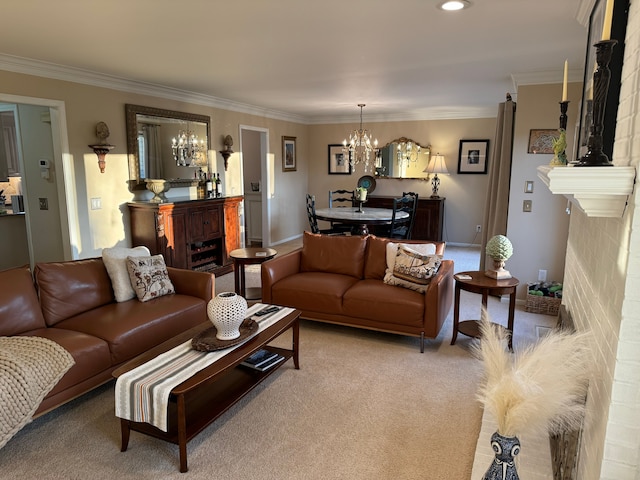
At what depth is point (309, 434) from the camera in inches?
95.1

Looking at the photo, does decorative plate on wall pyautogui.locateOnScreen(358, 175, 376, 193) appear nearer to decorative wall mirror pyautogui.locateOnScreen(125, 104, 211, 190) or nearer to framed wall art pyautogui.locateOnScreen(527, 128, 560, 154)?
decorative wall mirror pyautogui.locateOnScreen(125, 104, 211, 190)

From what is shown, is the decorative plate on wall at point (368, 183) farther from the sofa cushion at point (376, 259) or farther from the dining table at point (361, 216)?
the sofa cushion at point (376, 259)

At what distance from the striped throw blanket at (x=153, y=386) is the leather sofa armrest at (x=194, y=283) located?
1165mm

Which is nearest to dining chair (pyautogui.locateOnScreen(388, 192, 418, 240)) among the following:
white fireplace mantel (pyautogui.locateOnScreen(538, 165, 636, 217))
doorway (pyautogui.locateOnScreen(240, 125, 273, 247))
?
doorway (pyautogui.locateOnScreen(240, 125, 273, 247))

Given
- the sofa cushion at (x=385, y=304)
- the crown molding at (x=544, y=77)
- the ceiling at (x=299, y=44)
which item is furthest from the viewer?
the crown molding at (x=544, y=77)

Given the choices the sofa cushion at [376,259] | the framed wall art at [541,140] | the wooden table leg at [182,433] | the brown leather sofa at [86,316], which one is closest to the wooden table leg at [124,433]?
A: the wooden table leg at [182,433]

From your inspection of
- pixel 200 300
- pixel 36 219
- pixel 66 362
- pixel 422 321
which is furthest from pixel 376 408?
pixel 36 219

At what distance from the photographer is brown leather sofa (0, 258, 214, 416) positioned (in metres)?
2.58

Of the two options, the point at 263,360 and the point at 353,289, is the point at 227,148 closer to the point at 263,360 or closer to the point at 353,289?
the point at 353,289

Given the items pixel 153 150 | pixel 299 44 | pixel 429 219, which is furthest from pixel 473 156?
pixel 153 150

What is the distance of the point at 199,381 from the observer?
212cm

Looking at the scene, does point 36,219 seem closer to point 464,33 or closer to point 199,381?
point 199,381

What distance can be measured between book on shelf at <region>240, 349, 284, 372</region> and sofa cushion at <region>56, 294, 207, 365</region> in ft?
2.13

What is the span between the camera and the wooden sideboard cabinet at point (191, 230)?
491 cm
